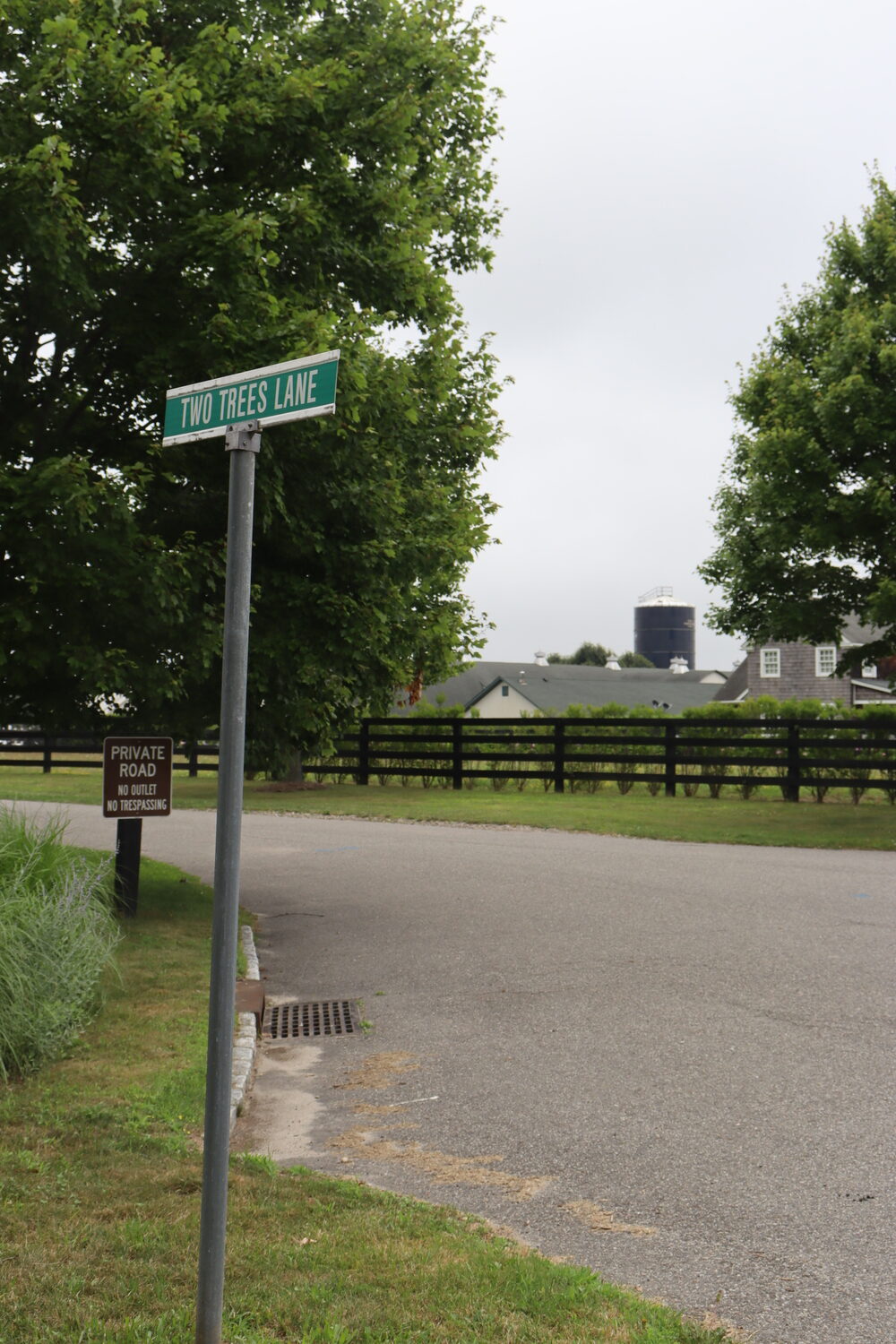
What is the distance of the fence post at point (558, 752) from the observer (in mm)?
23688

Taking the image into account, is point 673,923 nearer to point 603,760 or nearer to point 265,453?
point 265,453

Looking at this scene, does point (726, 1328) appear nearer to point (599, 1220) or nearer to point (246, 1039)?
point (599, 1220)

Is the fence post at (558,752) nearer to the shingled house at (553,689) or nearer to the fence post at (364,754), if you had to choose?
the fence post at (364,754)

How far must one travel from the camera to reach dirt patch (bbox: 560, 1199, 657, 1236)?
429 centimetres

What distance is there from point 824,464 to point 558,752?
792cm

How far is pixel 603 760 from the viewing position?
23375 mm

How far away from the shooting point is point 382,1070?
6414mm

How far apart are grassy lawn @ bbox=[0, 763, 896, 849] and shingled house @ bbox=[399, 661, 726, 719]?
33.6 m

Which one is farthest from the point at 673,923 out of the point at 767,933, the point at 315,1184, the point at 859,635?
the point at 859,635

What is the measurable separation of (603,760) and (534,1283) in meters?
19.9

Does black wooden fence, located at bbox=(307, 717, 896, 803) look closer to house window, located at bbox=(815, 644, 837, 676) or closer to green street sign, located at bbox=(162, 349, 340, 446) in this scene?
green street sign, located at bbox=(162, 349, 340, 446)

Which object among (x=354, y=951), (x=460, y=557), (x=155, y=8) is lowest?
(x=354, y=951)

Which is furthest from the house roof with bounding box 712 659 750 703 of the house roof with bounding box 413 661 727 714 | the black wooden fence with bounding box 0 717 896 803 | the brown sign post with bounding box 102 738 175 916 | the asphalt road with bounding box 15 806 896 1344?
the brown sign post with bounding box 102 738 175 916

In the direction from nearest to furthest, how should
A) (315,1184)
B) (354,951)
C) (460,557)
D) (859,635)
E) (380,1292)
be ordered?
(380,1292) → (315,1184) → (354,951) → (460,557) → (859,635)
